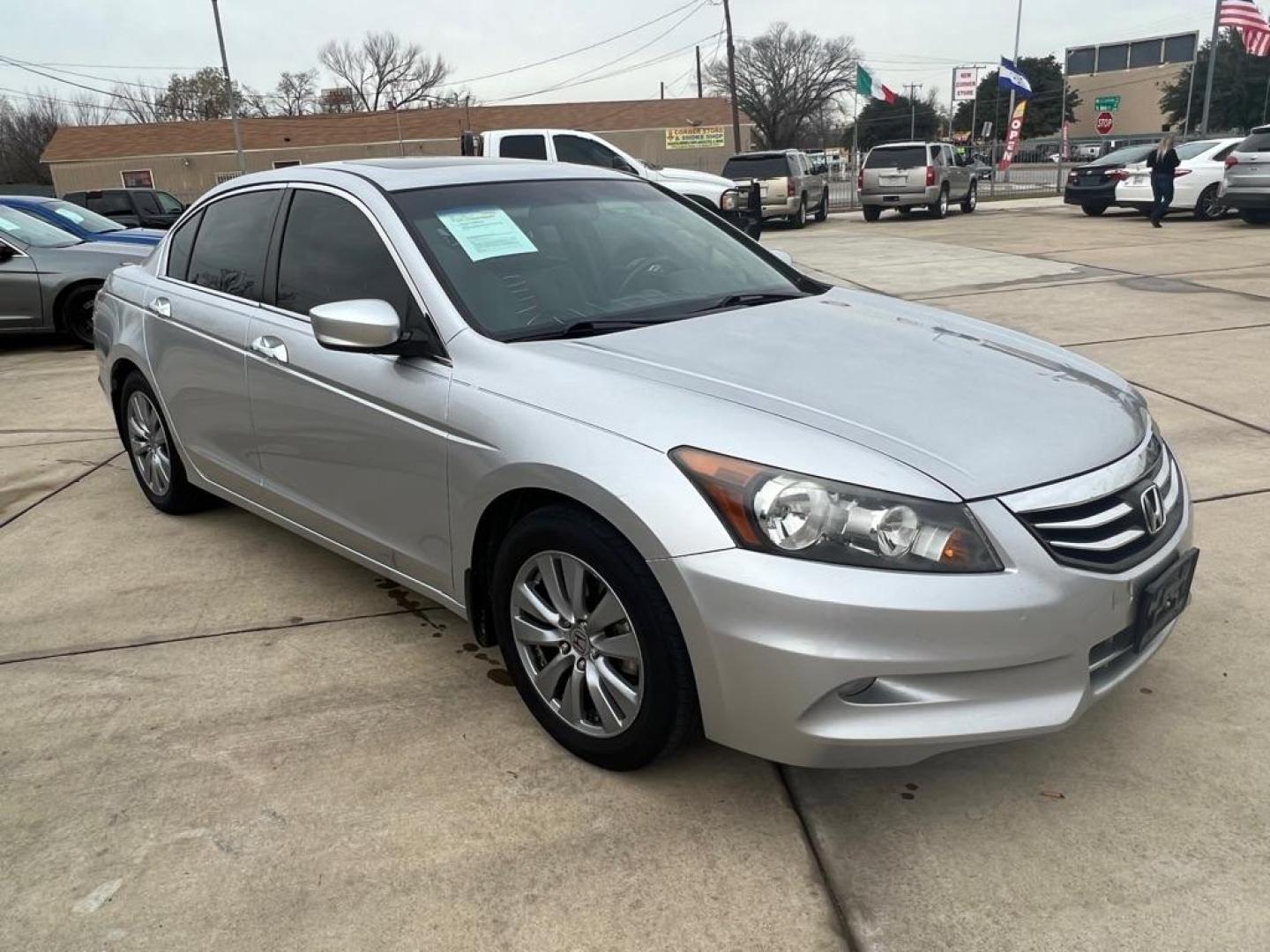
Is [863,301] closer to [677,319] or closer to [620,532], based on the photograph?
[677,319]

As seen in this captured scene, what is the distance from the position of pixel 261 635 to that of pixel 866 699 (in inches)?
90.6

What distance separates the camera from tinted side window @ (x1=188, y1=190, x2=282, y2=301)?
385 cm

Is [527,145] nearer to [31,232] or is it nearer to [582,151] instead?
[582,151]

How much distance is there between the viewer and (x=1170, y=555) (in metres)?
2.51

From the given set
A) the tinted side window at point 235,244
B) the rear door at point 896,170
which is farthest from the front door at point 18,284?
the rear door at point 896,170

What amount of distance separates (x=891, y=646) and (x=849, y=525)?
268 millimetres

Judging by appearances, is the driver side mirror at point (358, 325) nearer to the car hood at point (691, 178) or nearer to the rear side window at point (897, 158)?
the car hood at point (691, 178)

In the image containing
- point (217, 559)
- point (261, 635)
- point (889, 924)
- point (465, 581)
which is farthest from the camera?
point (217, 559)

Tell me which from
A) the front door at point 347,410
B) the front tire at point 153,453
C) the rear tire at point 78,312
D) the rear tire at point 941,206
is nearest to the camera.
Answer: the front door at point 347,410

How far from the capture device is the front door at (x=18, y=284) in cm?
973

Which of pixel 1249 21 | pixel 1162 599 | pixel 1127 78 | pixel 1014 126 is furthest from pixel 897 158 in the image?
pixel 1127 78

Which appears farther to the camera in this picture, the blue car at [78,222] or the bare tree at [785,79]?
the bare tree at [785,79]

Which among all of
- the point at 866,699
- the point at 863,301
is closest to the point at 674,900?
the point at 866,699

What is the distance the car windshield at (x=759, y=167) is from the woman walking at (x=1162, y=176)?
721 cm
